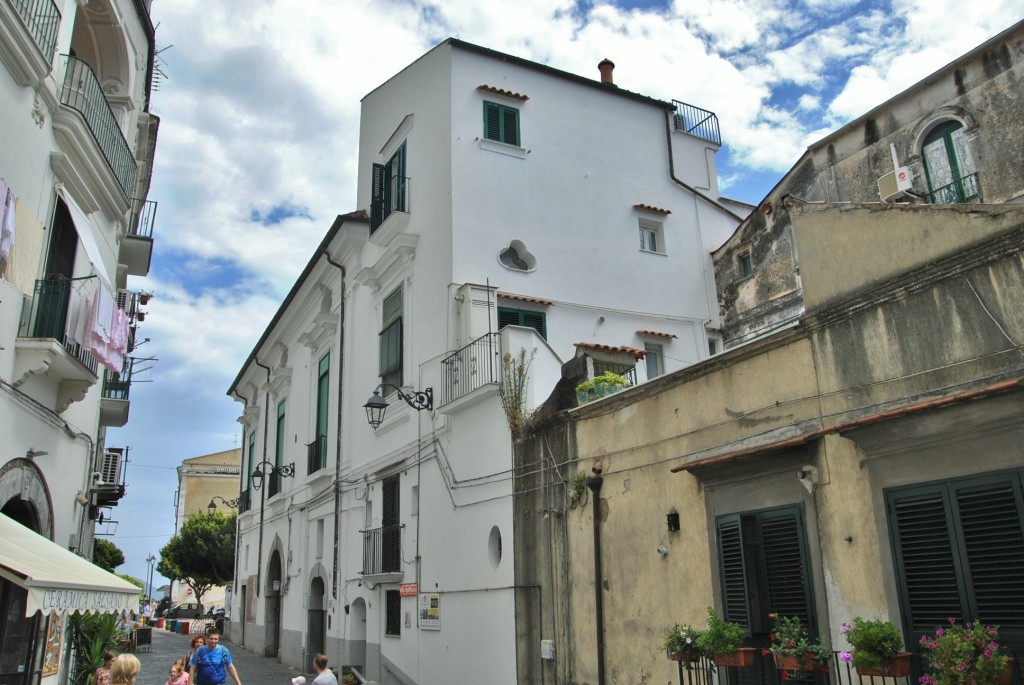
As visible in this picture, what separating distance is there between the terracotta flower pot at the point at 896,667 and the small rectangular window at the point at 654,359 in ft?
32.7

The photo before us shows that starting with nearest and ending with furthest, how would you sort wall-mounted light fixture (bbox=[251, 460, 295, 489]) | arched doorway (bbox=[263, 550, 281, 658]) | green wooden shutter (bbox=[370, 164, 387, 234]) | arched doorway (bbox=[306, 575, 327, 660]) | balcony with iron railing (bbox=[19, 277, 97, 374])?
balcony with iron railing (bbox=[19, 277, 97, 374])
green wooden shutter (bbox=[370, 164, 387, 234])
arched doorway (bbox=[306, 575, 327, 660])
wall-mounted light fixture (bbox=[251, 460, 295, 489])
arched doorway (bbox=[263, 550, 281, 658])

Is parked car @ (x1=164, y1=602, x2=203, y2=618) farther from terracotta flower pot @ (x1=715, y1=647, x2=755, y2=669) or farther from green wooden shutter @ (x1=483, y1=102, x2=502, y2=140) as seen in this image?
terracotta flower pot @ (x1=715, y1=647, x2=755, y2=669)

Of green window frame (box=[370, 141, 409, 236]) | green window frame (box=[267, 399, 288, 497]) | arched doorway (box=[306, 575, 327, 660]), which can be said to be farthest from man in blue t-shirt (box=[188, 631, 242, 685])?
green window frame (box=[267, 399, 288, 497])

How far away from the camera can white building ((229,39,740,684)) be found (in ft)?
41.2

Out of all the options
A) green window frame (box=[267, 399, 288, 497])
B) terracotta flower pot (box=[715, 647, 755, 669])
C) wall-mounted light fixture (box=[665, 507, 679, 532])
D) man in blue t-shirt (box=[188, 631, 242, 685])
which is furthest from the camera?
green window frame (box=[267, 399, 288, 497])

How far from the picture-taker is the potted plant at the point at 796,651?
6.60 metres

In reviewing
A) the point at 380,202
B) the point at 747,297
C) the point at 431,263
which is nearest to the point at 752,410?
the point at 431,263

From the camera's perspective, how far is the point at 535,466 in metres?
A: 11.3

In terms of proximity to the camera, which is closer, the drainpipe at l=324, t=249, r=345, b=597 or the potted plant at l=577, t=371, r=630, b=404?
the potted plant at l=577, t=371, r=630, b=404

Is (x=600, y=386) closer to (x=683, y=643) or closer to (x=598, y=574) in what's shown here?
(x=598, y=574)

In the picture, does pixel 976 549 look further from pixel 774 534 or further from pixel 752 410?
pixel 752 410

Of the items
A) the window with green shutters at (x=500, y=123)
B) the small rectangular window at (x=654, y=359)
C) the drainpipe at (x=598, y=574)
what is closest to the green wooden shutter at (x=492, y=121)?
the window with green shutters at (x=500, y=123)

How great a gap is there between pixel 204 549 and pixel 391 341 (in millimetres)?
37757

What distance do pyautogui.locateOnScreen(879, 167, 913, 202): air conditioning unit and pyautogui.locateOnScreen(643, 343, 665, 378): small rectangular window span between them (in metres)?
4.98
